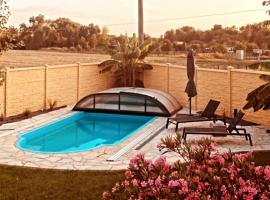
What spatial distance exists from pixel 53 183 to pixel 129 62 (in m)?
14.9

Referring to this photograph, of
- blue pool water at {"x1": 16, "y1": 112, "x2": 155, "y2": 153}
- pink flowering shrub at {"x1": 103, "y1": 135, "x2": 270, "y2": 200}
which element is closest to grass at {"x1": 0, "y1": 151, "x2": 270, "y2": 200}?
blue pool water at {"x1": 16, "y1": 112, "x2": 155, "y2": 153}

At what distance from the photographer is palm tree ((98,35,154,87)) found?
76.2 feet

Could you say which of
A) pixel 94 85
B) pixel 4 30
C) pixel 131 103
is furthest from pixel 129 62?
pixel 4 30

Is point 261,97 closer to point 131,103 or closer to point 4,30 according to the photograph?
point 131,103

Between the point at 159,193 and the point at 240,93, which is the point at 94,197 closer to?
the point at 159,193

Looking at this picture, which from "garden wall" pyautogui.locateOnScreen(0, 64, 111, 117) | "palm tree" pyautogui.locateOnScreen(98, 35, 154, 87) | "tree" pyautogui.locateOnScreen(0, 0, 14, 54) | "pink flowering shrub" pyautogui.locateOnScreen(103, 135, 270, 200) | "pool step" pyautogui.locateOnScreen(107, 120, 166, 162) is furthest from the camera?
"palm tree" pyautogui.locateOnScreen(98, 35, 154, 87)

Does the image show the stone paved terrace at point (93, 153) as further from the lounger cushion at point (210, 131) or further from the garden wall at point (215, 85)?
the garden wall at point (215, 85)

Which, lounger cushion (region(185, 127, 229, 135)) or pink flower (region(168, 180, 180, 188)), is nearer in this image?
pink flower (region(168, 180, 180, 188))

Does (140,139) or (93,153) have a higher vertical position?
A: (140,139)

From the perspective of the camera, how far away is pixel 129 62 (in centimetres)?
2331

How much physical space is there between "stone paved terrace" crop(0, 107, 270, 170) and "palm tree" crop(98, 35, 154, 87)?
8.08 metres

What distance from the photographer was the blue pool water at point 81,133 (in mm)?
13500

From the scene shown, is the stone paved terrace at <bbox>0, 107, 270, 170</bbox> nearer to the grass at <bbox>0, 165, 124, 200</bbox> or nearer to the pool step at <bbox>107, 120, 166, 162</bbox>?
the pool step at <bbox>107, 120, 166, 162</bbox>

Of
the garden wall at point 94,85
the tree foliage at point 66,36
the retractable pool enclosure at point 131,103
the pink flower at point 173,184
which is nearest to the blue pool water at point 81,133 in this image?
the retractable pool enclosure at point 131,103
